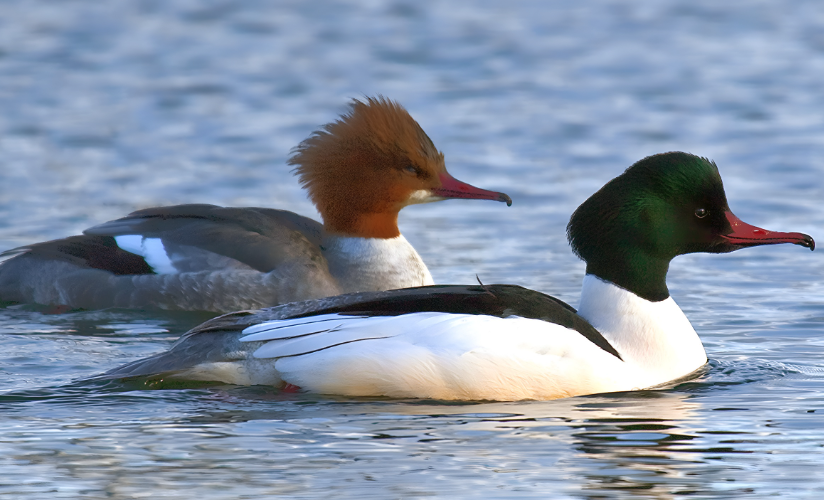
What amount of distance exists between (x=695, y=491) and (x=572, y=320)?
146 cm

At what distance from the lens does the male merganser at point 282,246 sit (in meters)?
8.68

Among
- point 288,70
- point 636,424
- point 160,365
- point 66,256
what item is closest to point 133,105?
point 288,70

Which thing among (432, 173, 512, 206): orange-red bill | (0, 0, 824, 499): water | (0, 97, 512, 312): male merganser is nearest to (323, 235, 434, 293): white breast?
(0, 97, 512, 312): male merganser

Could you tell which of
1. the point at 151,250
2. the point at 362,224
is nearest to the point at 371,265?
the point at 362,224

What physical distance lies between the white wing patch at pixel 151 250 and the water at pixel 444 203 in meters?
0.32

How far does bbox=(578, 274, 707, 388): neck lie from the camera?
671 cm

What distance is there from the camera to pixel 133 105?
14.5 m

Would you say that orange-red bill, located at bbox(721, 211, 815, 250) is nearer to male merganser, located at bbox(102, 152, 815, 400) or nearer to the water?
male merganser, located at bbox(102, 152, 815, 400)

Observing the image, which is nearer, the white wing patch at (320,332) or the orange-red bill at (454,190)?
the white wing patch at (320,332)

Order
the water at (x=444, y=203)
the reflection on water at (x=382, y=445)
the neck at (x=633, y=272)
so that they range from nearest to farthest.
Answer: the reflection on water at (x=382, y=445) → the water at (x=444, y=203) → the neck at (x=633, y=272)

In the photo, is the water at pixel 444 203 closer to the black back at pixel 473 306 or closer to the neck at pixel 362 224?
the black back at pixel 473 306

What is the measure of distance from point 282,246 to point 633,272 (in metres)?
2.61

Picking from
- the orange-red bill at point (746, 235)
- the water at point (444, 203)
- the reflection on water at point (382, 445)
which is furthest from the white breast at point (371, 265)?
the reflection on water at point (382, 445)

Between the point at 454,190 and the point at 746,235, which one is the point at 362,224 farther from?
the point at 746,235
